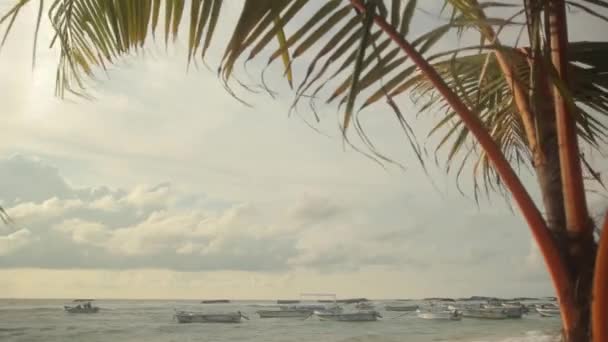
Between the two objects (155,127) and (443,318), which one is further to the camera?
(443,318)

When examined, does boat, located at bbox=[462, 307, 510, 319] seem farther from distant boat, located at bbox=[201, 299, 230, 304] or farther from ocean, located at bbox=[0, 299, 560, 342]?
distant boat, located at bbox=[201, 299, 230, 304]

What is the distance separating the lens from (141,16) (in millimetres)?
638

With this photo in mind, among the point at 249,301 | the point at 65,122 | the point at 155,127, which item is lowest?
the point at 249,301

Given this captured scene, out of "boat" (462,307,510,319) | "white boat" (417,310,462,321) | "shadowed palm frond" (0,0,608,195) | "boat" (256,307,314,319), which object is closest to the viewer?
"shadowed palm frond" (0,0,608,195)

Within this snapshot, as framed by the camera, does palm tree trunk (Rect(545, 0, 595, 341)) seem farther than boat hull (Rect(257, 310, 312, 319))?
No

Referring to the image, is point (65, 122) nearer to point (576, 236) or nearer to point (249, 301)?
point (576, 236)

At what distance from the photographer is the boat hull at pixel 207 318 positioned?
54.6ft

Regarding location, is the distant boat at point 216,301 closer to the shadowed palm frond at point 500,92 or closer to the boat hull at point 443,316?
the boat hull at point 443,316

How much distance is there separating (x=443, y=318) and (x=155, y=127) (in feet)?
41.4

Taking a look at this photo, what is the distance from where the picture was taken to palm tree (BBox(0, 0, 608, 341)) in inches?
21.0

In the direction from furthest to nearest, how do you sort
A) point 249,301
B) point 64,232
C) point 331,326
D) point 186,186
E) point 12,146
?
1. point 249,301
2. point 331,326
3. point 186,186
4. point 64,232
5. point 12,146

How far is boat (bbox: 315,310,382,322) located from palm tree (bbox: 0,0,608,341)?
52.9ft

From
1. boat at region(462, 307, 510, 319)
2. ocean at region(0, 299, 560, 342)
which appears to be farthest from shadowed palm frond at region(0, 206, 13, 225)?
boat at region(462, 307, 510, 319)

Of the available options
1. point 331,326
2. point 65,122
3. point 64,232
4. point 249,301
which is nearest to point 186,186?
point 64,232
